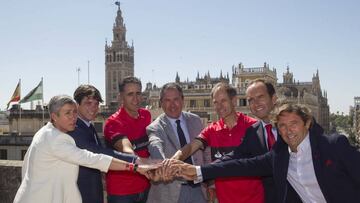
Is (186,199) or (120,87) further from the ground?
(120,87)

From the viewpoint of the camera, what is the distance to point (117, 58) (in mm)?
105188

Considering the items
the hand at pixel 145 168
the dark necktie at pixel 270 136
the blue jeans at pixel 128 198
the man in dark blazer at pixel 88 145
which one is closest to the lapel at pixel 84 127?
the man in dark blazer at pixel 88 145

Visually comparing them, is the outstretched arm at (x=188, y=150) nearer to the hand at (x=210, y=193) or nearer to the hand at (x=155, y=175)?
the hand at (x=155, y=175)

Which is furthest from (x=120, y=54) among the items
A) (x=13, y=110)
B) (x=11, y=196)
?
(x=11, y=196)

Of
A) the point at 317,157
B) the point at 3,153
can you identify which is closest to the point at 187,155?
→ the point at 317,157

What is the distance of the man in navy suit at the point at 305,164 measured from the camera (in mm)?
3461

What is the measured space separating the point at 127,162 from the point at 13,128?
123ft

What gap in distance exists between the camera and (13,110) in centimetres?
3978

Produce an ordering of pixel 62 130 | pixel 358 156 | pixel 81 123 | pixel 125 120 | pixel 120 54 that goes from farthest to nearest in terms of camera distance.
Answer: pixel 120 54 < pixel 125 120 < pixel 81 123 < pixel 62 130 < pixel 358 156

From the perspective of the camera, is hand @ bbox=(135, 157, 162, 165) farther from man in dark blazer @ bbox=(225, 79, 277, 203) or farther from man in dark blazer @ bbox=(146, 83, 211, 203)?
man in dark blazer @ bbox=(225, 79, 277, 203)

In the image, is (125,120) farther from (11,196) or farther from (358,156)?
(358,156)

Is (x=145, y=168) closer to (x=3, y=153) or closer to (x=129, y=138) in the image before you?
(x=129, y=138)

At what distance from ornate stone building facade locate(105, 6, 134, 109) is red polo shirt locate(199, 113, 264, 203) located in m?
100

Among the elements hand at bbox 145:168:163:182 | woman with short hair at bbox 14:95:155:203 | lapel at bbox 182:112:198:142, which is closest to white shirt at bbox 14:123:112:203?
woman with short hair at bbox 14:95:155:203
